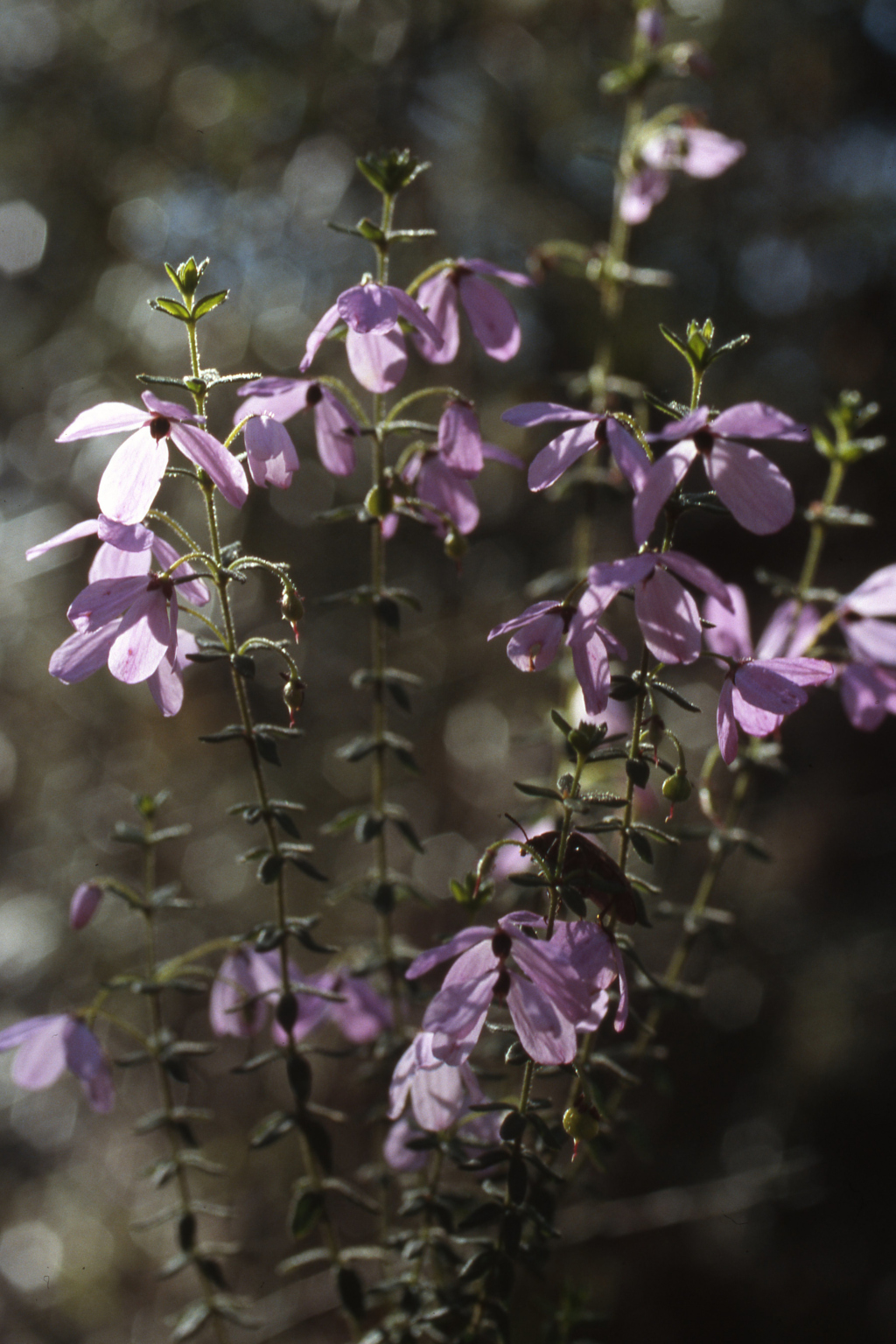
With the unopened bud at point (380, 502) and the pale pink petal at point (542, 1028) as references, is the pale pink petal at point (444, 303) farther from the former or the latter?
the pale pink petal at point (542, 1028)

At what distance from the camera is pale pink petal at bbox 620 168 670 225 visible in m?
1.69

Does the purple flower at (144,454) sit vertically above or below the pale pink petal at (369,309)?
below

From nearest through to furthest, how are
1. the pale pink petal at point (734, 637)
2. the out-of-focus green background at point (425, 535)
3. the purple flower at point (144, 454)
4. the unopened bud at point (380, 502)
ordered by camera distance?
the purple flower at point (144, 454) → the unopened bud at point (380, 502) → the pale pink petal at point (734, 637) → the out-of-focus green background at point (425, 535)

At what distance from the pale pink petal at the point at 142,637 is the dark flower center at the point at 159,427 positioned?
15 cm

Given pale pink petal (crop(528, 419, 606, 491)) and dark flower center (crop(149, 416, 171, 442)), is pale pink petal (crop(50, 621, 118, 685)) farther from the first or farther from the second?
pale pink petal (crop(528, 419, 606, 491))

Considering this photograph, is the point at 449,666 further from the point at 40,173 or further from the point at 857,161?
the point at 857,161

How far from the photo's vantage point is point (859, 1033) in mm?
3438

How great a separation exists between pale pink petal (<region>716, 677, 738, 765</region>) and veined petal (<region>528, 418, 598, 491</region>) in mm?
270

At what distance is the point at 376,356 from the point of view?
1.16 metres

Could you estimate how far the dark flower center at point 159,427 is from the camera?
3.31ft

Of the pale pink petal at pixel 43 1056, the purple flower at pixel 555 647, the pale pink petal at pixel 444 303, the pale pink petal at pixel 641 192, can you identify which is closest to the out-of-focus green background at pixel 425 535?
the pale pink petal at pixel 641 192

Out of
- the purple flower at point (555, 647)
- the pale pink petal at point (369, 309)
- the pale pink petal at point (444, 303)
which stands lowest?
the purple flower at point (555, 647)

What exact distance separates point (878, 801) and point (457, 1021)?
3580mm

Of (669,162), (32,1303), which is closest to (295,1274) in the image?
(32,1303)
